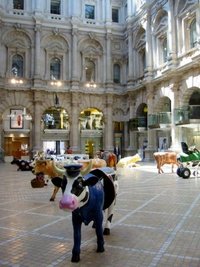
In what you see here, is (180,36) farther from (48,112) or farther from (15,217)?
(15,217)

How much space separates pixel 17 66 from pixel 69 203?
32.2 meters

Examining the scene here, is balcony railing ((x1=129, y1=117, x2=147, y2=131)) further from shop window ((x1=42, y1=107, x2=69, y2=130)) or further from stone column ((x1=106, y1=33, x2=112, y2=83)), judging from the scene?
shop window ((x1=42, y1=107, x2=69, y2=130))

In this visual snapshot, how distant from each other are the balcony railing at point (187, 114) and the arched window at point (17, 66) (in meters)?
17.6

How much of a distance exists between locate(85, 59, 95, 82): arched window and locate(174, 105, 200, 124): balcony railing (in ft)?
45.5

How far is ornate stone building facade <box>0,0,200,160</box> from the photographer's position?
30.9m

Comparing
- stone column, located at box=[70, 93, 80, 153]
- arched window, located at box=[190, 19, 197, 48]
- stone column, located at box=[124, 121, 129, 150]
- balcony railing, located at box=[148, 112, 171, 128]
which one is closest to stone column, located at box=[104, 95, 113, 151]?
stone column, located at box=[124, 121, 129, 150]

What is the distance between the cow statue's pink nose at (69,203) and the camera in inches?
170

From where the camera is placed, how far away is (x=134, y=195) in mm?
10703

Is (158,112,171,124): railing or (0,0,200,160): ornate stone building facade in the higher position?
(0,0,200,160): ornate stone building facade

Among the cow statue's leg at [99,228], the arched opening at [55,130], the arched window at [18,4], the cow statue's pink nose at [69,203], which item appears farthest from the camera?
the arched opening at [55,130]

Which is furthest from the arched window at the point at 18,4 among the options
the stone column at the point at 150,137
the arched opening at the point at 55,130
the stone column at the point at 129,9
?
the stone column at the point at 150,137

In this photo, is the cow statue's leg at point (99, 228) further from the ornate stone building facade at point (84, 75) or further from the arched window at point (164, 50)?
the arched window at point (164, 50)

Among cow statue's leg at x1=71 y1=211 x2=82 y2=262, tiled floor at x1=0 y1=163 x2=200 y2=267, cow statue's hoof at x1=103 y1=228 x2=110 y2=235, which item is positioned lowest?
tiled floor at x1=0 y1=163 x2=200 y2=267

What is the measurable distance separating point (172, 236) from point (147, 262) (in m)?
1.43
